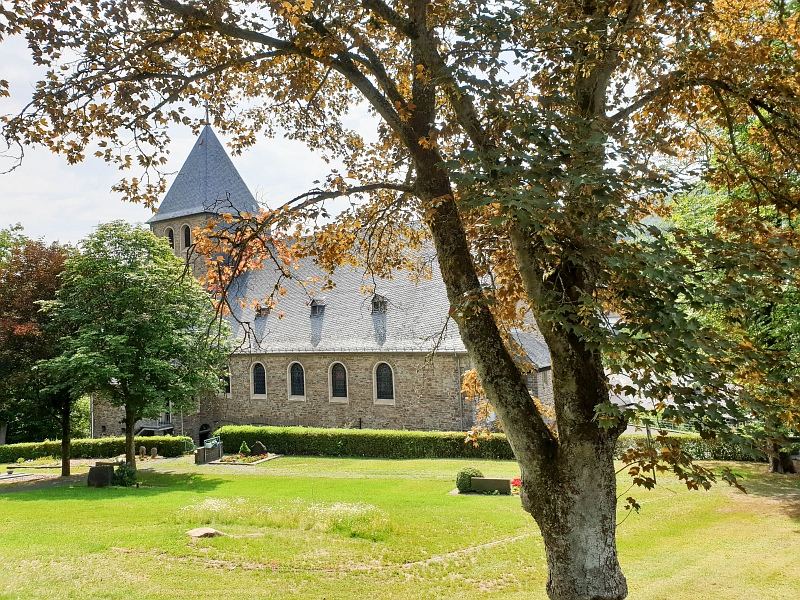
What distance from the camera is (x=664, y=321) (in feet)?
12.8

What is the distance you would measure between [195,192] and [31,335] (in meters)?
17.1

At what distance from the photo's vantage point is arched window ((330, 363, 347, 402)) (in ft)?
90.3

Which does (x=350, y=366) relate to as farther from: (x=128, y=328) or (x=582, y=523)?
(x=582, y=523)

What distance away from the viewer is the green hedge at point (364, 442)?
22.8 m

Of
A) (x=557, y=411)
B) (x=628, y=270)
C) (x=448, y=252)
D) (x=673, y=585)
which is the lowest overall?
(x=673, y=585)

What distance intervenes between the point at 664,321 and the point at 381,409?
23.1 metres

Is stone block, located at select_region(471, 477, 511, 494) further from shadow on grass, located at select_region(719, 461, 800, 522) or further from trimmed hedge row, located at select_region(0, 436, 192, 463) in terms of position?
Answer: trimmed hedge row, located at select_region(0, 436, 192, 463)

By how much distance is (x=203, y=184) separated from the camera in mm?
36688

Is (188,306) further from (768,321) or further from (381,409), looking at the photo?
(768,321)

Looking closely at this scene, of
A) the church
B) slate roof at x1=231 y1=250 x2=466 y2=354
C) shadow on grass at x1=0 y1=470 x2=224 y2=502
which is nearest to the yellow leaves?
shadow on grass at x1=0 y1=470 x2=224 y2=502

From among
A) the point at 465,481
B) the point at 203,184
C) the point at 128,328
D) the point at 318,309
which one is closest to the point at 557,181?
the point at 465,481

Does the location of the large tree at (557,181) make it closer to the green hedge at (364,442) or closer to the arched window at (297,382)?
the green hedge at (364,442)

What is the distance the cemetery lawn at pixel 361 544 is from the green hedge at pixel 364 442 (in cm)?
608

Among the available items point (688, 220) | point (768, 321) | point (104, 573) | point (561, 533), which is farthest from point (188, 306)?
point (561, 533)
